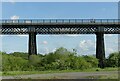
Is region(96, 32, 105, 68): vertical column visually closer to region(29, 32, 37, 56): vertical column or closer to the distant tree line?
region(29, 32, 37, 56): vertical column

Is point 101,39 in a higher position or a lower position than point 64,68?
higher

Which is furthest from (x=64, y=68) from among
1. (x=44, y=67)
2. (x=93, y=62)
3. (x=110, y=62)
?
(x=110, y=62)

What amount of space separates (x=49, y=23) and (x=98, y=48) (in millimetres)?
9129

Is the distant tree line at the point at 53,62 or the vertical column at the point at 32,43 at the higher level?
the vertical column at the point at 32,43

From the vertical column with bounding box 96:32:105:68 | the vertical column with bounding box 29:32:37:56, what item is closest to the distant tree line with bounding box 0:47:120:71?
the vertical column with bounding box 29:32:37:56

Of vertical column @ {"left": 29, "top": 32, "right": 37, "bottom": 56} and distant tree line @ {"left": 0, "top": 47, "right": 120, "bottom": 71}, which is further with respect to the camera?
vertical column @ {"left": 29, "top": 32, "right": 37, "bottom": 56}

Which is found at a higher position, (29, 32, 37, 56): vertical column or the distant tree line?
(29, 32, 37, 56): vertical column

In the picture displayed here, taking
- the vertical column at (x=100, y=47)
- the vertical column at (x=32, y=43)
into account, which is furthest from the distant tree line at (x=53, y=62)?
the vertical column at (x=100, y=47)

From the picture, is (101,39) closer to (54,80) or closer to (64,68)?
(64,68)

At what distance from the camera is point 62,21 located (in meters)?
53.9

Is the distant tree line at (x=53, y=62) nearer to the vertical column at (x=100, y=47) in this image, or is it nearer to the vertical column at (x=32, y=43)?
the vertical column at (x=32, y=43)

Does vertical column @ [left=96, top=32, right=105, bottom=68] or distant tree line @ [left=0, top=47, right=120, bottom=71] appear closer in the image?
distant tree line @ [left=0, top=47, right=120, bottom=71]

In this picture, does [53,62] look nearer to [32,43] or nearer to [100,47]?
[32,43]

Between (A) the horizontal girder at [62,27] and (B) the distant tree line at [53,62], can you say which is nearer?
(B) the distant tree line at [53,62]
